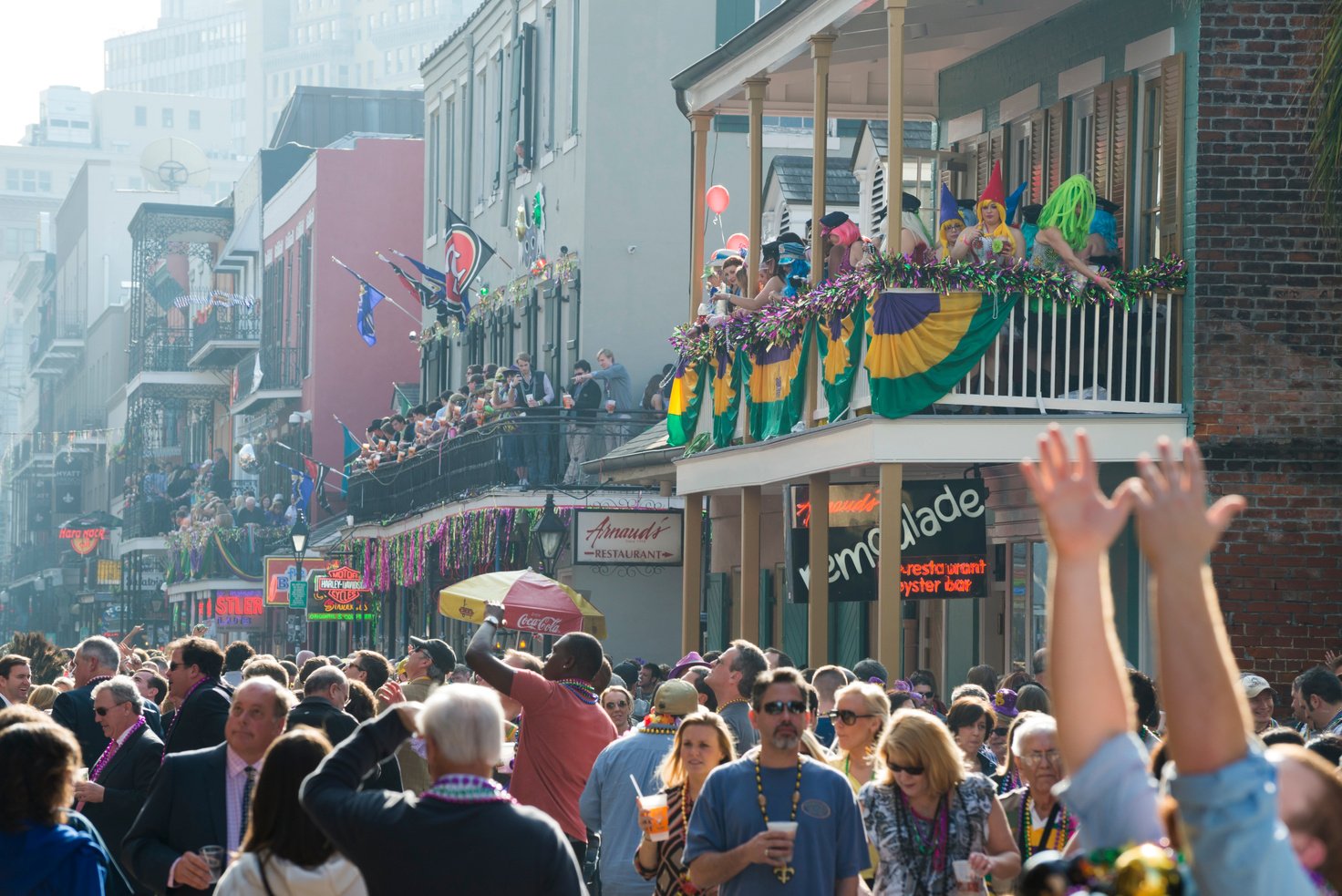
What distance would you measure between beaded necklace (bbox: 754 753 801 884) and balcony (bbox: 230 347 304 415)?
149ft

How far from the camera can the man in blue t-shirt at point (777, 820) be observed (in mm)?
7168

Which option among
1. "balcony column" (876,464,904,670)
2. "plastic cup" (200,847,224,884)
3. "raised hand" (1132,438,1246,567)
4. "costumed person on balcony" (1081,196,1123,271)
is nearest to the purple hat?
"balcony column" (876,464,904,670)

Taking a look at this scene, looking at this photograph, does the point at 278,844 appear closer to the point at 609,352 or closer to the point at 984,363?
the point at 984,363

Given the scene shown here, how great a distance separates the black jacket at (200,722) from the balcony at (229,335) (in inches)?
1972

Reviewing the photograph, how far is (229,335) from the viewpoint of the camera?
6028 centimetres

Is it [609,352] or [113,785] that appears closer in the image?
[113,785]

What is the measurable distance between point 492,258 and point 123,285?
58.1 metres

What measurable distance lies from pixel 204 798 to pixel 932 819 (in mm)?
2231

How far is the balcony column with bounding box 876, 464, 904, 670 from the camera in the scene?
16281 mm

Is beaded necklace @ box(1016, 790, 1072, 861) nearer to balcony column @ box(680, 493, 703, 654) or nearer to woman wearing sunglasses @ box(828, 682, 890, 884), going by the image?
woman wearing sunglasses @ box(828, 682, 890, 884)

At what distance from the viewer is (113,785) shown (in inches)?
352

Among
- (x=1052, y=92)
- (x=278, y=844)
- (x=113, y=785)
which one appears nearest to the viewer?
(x=278, y=844)

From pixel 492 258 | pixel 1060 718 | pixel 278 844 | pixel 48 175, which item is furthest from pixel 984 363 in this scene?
pixel 48 175

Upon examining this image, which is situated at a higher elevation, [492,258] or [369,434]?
[492,258]
